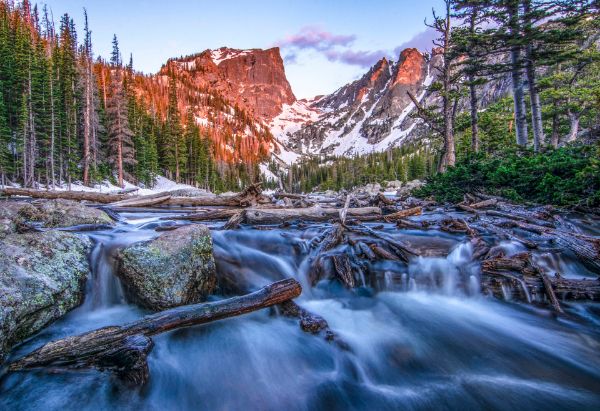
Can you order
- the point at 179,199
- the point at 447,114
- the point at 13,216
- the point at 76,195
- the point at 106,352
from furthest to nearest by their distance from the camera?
the point at 447,114
the point at 76,195
the point at 179,199
the point at 13,216
the point at 106,352

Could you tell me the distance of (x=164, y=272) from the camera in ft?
12.2

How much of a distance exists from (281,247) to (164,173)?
55.9 metres

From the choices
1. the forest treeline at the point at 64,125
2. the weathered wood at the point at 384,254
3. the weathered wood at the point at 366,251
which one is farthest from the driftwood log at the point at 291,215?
the forest treeline at the point at 64,125

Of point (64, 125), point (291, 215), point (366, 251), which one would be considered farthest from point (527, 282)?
point (64, 125)

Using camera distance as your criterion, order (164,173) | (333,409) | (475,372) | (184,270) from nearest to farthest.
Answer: (333,409) < (475,372) < (184,270) < (164,173)

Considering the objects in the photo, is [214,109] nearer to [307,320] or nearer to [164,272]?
[164,272]

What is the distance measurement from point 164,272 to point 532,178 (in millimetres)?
10999

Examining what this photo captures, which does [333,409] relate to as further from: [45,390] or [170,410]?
[45,390]

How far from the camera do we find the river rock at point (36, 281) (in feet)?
9.30

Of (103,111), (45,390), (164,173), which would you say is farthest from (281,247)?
(164,173)

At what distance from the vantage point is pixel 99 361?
2.65 meters

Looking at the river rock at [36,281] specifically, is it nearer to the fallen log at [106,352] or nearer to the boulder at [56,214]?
the fallen log at [106,352]

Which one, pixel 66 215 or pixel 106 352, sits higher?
pixel 66 215

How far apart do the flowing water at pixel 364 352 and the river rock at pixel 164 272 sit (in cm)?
35
